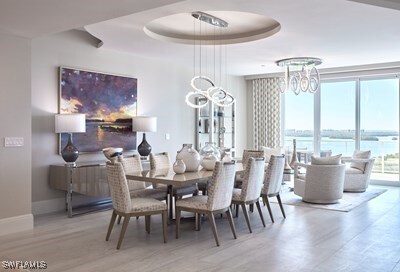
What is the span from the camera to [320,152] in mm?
9453

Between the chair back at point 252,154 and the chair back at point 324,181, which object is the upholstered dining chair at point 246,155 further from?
the chair back at point 324,181

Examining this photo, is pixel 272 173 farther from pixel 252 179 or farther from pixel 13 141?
pixel 13 141

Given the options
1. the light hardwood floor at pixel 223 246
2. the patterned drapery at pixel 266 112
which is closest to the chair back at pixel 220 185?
the light hardwood floor at pixel 223 246

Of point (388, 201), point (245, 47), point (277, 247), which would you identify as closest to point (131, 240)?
point (277, 247)

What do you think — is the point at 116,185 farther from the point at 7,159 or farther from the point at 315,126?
the point at 315,126

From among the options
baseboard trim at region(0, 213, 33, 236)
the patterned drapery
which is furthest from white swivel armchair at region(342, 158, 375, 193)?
baseboard trim at region(0, 213, 33, 236)

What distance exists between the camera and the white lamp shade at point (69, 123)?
5.61 metres

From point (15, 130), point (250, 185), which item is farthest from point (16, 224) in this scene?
point (250, 185)

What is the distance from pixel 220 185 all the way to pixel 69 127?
2635 millimetres

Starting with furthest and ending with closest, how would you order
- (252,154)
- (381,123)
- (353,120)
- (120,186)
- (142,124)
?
1. (353,120)
2. (381,123)
3. (142,124)
4. (252,154)
5. (120,186)

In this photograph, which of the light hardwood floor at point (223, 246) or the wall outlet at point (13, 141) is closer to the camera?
the light hardwood floor at point (223, 246)

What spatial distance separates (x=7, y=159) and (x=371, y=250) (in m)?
4.46

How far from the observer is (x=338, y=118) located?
30.4 ft

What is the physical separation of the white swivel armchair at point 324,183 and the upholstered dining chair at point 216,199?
2.51 metres
